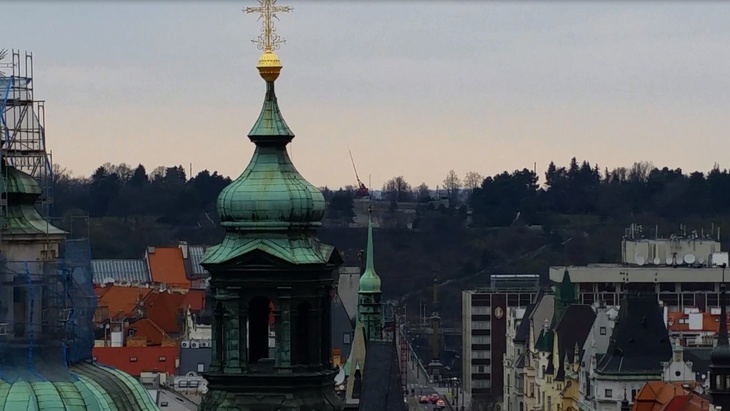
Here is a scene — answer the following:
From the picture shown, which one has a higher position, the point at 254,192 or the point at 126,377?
the point at 254,192

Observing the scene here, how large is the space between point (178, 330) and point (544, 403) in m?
33.4

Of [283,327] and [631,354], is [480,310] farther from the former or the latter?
[283,327]

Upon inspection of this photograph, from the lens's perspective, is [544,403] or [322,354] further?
[544,403]

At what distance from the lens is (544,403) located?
136 m

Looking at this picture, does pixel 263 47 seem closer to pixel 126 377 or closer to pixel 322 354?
pixel 322 354

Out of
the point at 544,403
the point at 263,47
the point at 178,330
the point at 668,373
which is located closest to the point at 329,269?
the point at 263,47

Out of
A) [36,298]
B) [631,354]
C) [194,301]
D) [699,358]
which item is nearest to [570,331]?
[699,358]

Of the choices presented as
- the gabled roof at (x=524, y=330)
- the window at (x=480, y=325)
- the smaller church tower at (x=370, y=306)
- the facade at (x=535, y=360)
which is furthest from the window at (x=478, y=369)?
the smaller church tower at (x=370, y=306)

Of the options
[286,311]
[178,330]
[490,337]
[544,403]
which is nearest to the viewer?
[286,311]

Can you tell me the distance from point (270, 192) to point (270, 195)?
0.06 metres

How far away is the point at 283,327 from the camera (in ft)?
176

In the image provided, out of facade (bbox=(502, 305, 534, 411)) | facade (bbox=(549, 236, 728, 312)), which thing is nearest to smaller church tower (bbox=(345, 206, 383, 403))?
facade (bbox=(502, 305, 534, 411))

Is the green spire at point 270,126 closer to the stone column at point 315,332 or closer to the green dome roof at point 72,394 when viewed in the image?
the stone column at point 315,332

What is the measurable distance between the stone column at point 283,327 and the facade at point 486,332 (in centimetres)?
13442
